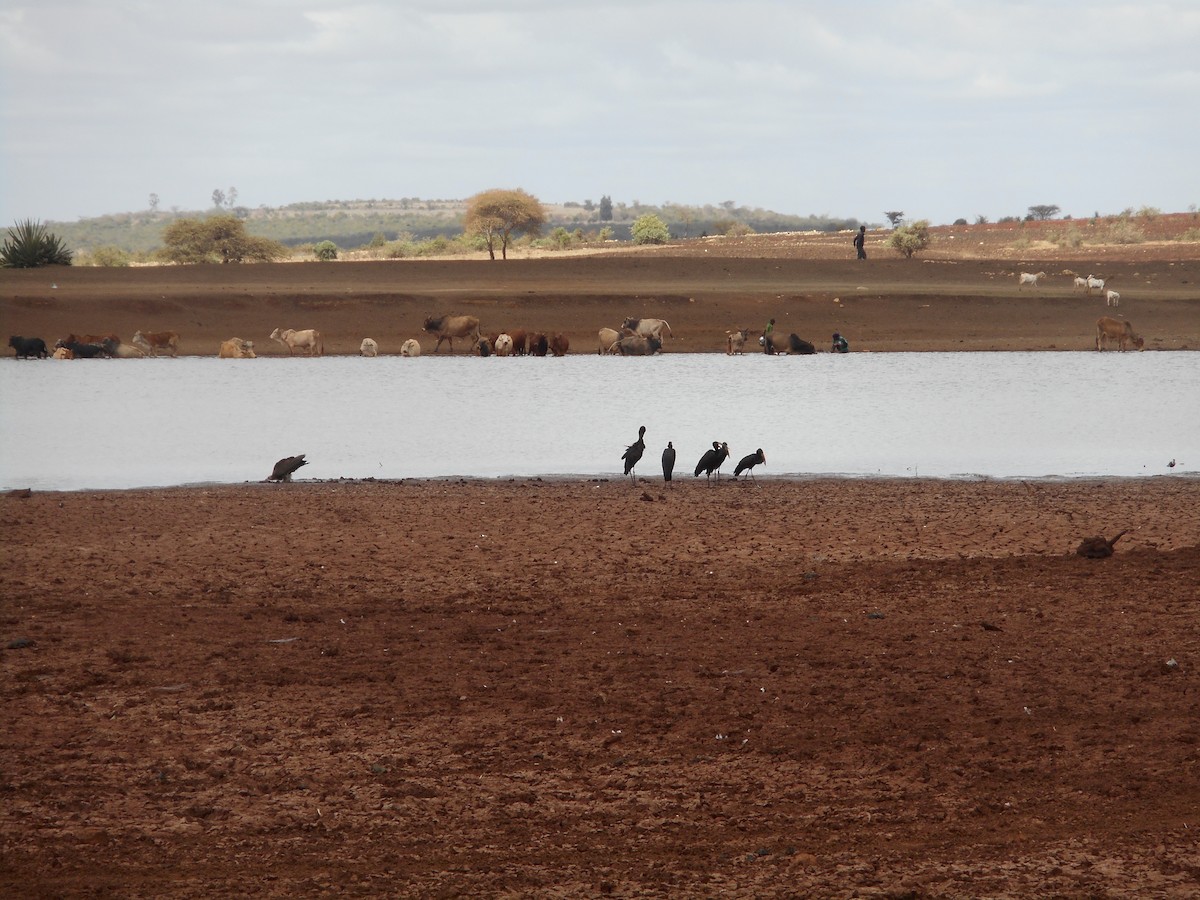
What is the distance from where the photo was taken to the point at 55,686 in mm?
8312

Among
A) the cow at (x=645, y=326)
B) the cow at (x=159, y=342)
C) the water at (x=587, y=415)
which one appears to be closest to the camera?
the water at (x=587, y=415)

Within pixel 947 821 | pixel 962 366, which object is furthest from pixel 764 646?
pixel 962 366

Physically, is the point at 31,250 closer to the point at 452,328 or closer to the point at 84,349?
the point at 84,349

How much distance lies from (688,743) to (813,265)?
39.3 metres

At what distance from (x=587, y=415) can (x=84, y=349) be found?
16.1 metres

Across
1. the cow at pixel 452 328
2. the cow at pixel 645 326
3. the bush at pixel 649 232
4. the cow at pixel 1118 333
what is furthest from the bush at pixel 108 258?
the cow at pixel 1118 333

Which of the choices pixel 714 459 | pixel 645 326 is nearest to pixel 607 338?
pixel 645 326

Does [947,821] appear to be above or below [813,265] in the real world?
below

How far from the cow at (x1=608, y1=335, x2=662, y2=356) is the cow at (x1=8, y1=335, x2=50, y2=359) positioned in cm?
1362

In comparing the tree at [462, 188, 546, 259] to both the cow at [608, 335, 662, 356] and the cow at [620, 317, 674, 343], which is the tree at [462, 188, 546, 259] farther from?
the cow at [608, 335, 662, 356]

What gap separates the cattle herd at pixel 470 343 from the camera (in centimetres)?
3369

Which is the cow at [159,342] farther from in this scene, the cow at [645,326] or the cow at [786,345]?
the cow at [786,345]

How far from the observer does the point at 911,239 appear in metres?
58.4

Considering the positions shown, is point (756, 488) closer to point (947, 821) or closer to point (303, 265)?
point (947, 821)
